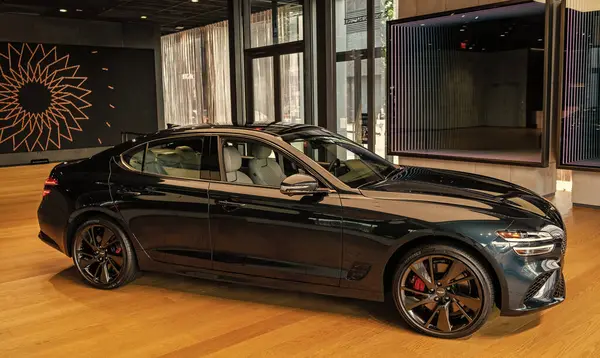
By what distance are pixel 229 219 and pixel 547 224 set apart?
2.15 meters

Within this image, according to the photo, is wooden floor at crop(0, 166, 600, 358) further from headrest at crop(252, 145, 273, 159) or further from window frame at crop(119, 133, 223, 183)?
headrest at crop(252, 145, 273, 159)

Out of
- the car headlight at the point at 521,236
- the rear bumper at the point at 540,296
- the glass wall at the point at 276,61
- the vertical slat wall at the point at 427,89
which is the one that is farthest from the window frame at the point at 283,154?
the glass wall at the point at 276,61

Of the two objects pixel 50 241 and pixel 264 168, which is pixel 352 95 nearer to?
pixel 264 168

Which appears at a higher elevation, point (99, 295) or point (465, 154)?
point (465, 154)

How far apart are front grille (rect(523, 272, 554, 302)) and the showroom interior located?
32 centimetres

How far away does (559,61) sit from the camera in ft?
25.6

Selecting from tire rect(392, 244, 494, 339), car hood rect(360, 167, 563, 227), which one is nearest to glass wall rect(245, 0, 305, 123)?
car hood rect(360, 167, 563, 227)

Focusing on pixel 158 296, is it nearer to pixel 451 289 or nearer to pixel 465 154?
pixel 451 289

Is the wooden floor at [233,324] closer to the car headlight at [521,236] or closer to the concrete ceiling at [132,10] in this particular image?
the car headlight at [521,236]

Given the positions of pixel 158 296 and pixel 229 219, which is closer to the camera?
pixel 229 219

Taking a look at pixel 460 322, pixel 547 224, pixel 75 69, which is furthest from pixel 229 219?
pixel 75 69

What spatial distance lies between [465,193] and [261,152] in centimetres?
156

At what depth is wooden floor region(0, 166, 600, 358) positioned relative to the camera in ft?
11.6

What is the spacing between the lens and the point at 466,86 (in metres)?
10.2
